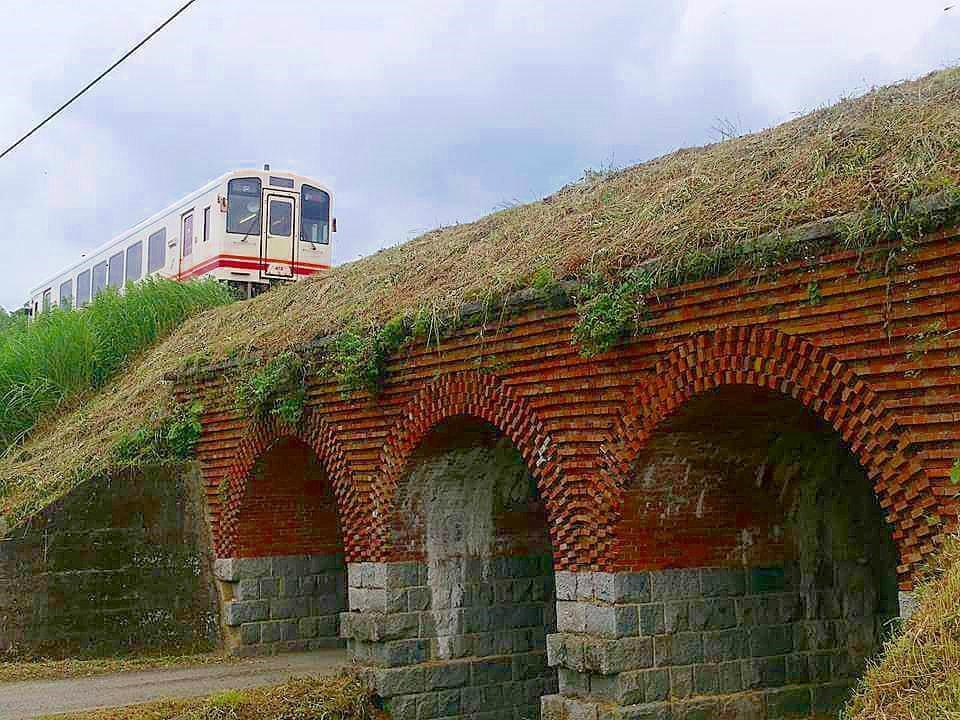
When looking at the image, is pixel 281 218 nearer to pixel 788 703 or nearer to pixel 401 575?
pixel 401 575

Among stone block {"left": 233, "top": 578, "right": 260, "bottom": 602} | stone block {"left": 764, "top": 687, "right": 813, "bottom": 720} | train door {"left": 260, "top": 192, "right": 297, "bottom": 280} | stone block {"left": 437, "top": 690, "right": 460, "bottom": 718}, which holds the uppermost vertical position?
train door {"left": 260, "top": 192, "right": 297, "bottom": 280}

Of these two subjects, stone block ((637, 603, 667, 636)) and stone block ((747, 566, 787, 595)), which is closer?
stone block ((637, 603, 667, 636))

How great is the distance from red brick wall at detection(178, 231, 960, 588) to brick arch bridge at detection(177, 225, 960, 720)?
0.05ft

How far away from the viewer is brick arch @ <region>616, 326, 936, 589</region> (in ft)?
23.4

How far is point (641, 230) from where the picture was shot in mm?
9836

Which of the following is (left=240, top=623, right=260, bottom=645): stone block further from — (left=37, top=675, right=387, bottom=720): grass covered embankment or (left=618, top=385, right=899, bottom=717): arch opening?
(left=618, top=385, right=899, bottom=717): arch opening

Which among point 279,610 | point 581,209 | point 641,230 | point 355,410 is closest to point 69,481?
point 279,610

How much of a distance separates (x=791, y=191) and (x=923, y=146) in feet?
3.30

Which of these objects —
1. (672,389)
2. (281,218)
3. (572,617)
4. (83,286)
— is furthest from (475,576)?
(83,286)

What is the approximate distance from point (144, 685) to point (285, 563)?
2.93 metres

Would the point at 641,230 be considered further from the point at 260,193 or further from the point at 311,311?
the point at 260,193

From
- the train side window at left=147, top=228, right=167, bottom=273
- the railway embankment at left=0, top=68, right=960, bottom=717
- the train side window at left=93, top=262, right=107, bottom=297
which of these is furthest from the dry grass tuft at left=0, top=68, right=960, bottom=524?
the train side window at left=93, top=262, right=107, bottom=297

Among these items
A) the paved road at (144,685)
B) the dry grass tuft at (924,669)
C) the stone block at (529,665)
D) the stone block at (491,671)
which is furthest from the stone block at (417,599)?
the dry grass tuft at (924,669)

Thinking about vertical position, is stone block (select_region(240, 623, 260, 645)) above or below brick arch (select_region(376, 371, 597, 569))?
below
